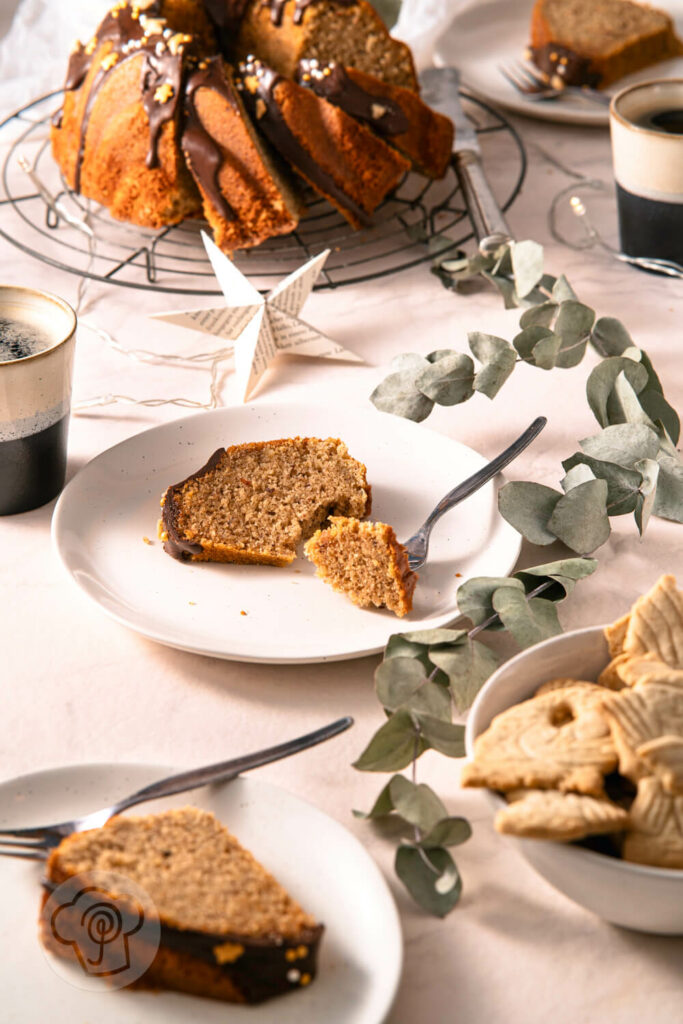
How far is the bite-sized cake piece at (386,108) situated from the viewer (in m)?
1.56

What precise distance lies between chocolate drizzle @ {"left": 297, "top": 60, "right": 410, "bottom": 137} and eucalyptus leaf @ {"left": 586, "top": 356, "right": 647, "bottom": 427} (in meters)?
0.60

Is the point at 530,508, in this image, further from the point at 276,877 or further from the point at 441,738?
the point at 276,877

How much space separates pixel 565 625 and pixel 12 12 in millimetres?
2284

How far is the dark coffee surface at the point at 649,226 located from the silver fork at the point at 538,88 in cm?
54

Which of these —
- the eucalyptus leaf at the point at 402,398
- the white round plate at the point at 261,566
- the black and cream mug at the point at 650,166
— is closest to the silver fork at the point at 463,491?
the white round plate at the point at 261,566

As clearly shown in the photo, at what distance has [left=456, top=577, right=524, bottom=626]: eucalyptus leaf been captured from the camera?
946 millimetres

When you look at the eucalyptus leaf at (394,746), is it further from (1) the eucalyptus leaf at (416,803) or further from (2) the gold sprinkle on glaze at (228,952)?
(2) the gold sprinkle on glaze at (228,952)

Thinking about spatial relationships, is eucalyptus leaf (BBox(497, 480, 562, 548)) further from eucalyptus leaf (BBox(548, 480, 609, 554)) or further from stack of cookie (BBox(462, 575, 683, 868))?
stack of cookie (BBox(462, 575, 683, 868))

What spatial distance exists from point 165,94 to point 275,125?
0.53 ft

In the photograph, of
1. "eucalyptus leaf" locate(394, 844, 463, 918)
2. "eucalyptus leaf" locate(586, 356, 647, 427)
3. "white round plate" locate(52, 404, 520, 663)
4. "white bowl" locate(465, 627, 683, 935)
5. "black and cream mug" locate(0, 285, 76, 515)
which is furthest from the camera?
"eucalyptus leaf" locate(586, 356, 647, 427)

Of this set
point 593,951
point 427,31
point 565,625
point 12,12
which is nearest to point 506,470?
point 565,625

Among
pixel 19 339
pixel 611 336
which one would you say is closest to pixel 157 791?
pixel 19 339

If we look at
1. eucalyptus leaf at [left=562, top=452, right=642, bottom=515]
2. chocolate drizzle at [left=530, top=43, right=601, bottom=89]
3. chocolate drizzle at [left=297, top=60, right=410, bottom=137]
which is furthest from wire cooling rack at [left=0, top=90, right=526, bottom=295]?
eucalyptus leaf at [left=562, top=452, right=642, bottom=515]

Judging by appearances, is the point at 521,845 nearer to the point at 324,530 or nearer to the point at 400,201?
the point at 324,530
